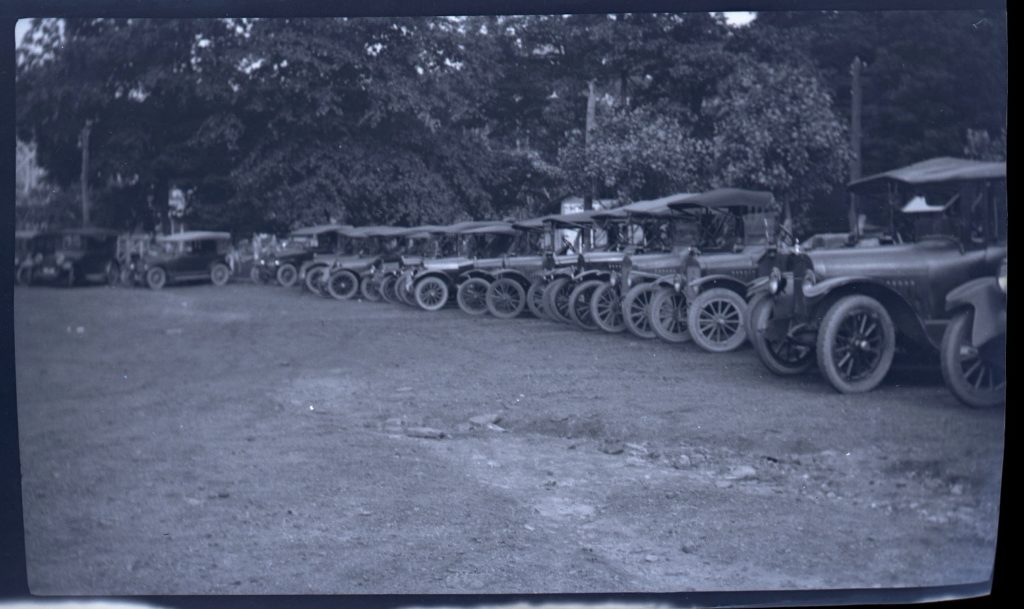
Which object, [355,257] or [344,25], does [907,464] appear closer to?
[355,257]

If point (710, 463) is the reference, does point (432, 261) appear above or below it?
above

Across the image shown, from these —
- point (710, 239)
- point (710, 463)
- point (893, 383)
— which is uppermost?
point (710, 239)

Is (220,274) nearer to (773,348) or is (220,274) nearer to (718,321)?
(718,321)

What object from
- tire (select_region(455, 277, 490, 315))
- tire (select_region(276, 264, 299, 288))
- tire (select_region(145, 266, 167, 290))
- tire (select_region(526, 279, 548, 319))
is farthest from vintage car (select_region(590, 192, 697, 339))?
tire (select_region(145, 266, 167, 290))

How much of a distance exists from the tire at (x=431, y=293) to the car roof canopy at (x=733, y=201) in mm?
1171

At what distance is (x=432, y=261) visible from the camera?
5043 millimetres

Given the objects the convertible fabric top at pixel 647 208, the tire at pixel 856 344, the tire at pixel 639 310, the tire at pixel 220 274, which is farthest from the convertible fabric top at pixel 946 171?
the tire at pixel 220 274

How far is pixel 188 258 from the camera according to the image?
16.2ft

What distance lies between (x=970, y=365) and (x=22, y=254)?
4145 mm

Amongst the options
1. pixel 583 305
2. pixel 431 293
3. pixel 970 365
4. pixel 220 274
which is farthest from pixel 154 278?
pixel 970 365

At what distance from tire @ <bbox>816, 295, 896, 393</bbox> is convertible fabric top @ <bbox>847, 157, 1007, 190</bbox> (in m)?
0.56

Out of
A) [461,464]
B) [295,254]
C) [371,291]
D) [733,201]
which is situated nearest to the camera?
[461,464]

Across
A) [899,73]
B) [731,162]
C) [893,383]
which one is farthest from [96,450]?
[899,73]

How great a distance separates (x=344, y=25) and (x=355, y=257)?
3.44 ft
